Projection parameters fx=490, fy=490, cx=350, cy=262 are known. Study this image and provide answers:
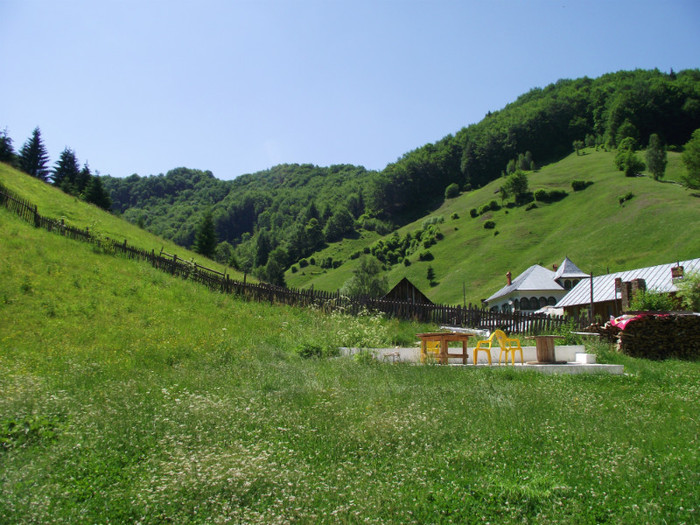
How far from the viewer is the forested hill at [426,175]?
405 ft

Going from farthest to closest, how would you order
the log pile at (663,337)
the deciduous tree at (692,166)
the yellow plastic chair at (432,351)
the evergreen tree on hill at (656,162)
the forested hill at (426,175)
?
the forested hill at (426,175)
the evergreen tree on hill at (656,162)
the deciduous tree at (692,166)
the log pile at (663,337)
the yellow plastic chair at (432,351)

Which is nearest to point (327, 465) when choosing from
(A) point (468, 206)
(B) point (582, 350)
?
(B) point (582, 350)

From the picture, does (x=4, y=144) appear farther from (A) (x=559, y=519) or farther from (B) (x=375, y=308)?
(A) (x=559, y=519)

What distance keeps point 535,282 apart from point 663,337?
4975 centimetres

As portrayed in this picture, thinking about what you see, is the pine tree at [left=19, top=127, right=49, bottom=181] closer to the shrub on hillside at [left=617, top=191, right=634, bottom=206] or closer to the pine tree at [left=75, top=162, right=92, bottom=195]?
the pine tree at [left=75, top=162, right=92, bottom=195]

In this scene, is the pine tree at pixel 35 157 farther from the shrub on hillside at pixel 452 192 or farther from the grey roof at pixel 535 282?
the shrub on hillside at pixel 452 192

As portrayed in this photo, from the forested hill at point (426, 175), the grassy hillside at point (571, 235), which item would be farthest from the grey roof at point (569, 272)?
the forested hill at point (426, 175)

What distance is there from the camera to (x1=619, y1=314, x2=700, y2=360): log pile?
13258mm

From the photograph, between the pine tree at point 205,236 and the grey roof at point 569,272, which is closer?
the pine tree at point 205,236

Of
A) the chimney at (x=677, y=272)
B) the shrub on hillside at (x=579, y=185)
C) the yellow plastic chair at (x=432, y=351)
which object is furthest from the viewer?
the shrub on hillside at (x=579, y=185)

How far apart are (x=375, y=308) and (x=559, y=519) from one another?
15105 millimetres

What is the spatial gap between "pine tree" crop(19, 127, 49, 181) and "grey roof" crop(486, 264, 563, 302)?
189 feet

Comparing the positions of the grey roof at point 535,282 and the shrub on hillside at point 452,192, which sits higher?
the shrub on hillside at point 452,192

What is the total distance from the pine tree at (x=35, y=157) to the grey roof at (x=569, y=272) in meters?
62.7
